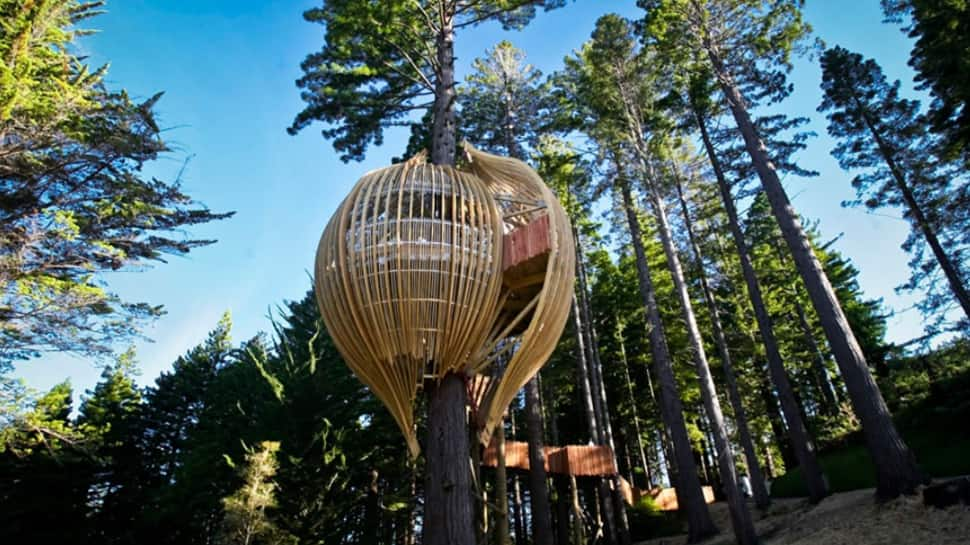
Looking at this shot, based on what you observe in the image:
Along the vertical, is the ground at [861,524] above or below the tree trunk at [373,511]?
below

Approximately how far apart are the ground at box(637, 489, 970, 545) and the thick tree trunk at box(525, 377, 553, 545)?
12.5 feet

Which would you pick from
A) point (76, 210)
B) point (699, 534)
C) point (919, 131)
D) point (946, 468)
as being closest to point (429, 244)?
point (76, 210)

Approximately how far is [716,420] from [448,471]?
8.03m

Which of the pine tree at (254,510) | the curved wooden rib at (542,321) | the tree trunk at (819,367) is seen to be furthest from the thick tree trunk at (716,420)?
the tree trunk at (819,367)

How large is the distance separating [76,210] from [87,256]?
1436 millimetres

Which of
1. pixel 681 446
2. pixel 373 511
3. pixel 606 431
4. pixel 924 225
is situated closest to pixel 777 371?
pixel 681 446

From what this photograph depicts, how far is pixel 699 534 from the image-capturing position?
433 inches

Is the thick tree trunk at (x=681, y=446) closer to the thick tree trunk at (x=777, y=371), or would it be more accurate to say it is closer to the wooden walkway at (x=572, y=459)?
the wooden walkway at (x=572, y=459)

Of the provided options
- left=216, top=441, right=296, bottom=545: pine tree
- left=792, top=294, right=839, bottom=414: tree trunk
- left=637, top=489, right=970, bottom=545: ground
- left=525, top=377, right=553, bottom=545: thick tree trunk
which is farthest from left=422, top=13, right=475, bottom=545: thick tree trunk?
left=792, top=294, right=839, bottom=414: tree trunk

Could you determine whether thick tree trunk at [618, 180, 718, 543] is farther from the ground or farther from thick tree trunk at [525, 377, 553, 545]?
thick tree trunk at [525, 377, 553, 545]

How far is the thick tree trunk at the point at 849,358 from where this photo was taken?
294 inches

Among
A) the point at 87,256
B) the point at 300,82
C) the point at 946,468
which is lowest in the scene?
the point at 946,468

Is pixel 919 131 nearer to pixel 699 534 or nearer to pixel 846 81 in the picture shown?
pixel 846 81

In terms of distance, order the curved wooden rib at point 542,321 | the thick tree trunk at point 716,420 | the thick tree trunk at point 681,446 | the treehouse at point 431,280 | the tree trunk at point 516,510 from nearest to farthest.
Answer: the treehouse at point 431,280
the curved wooden rib at point 542,321
the thick tree trunk at point 716,420
the thick tree trunk at point 681,446
the tree trunk at point 516,510
